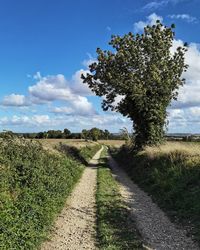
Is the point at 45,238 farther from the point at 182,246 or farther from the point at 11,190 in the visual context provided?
the point at 182,246

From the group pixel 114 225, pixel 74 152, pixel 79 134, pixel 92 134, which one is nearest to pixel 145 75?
pixel 74 152

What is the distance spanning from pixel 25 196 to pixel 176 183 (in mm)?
9928

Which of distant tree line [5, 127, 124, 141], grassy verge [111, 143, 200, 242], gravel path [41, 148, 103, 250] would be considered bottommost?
gravel path [41, 148, 103, 250]

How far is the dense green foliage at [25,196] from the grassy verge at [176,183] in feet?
15.8

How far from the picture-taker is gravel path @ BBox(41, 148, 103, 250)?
1197cm

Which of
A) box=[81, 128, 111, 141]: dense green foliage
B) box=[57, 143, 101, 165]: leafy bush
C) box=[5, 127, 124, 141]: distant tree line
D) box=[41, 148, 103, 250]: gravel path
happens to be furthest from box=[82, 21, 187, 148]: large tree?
box=[81, 128, 111, 141]: dense green foliage

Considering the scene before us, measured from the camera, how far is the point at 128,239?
12.4 meters

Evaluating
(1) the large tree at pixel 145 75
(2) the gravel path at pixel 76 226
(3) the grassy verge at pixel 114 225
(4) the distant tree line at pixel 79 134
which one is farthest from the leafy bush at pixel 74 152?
(4) the distant tree line at pixel 79 134

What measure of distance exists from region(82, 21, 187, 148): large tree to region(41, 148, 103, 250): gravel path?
20.0 meters

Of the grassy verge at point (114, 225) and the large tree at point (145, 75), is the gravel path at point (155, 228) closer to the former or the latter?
the grassy verge at point (114, 225)

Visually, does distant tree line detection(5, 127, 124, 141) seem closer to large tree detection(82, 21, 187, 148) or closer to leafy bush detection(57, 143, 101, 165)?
leafy bush detection(57, 143, 101, 165)

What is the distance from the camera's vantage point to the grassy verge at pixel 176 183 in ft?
51.0

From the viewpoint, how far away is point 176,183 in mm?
20859

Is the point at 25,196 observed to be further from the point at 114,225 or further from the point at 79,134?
the point at 79,134
